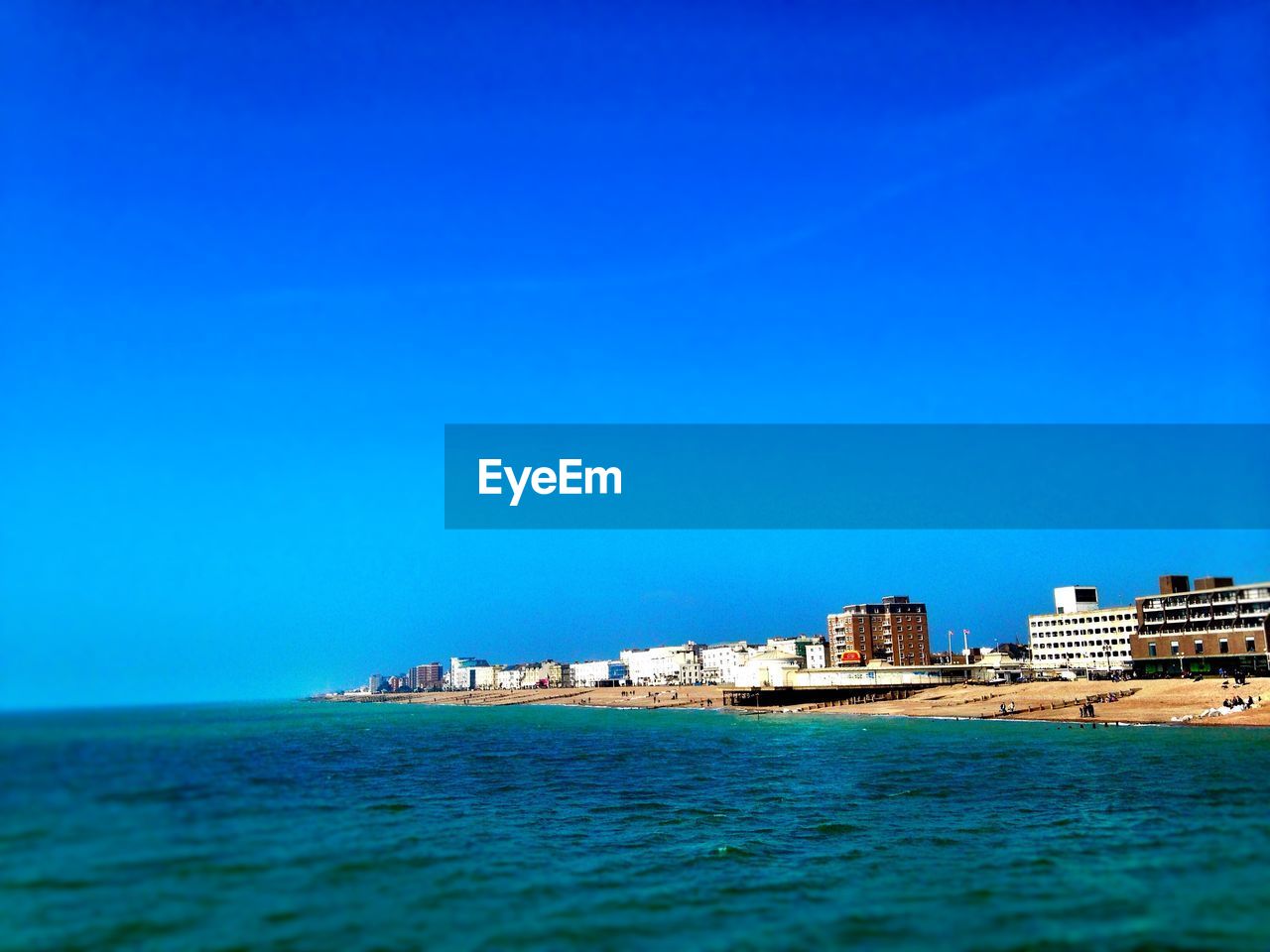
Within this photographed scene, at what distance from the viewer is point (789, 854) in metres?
27.3

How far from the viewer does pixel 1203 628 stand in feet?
423

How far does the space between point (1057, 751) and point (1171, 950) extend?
139 ft

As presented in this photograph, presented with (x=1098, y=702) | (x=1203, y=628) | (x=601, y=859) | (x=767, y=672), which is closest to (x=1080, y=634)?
(x=1203, y=628)

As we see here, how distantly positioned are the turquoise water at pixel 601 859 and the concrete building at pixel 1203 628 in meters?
94.8

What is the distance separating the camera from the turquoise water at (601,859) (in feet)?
57.1

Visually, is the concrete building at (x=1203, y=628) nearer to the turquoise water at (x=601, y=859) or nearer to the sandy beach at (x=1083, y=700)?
the sandy beach at (x=1083, y=700)


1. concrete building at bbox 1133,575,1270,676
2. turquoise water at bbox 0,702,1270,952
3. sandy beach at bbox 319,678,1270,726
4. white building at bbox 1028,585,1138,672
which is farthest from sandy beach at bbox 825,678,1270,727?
white building at bbox 1028,585,1138,672

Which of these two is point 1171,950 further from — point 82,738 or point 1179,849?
point 82,738

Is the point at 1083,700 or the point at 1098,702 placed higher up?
the point at 1098,702

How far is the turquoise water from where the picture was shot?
17.4 meters

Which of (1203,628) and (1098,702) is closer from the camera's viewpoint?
(1098,702)

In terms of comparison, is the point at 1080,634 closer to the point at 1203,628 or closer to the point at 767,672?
the point at 1203,628

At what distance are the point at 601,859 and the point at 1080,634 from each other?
181 m

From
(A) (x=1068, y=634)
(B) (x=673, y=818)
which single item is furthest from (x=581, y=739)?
(A) (x=1068, y=634)
